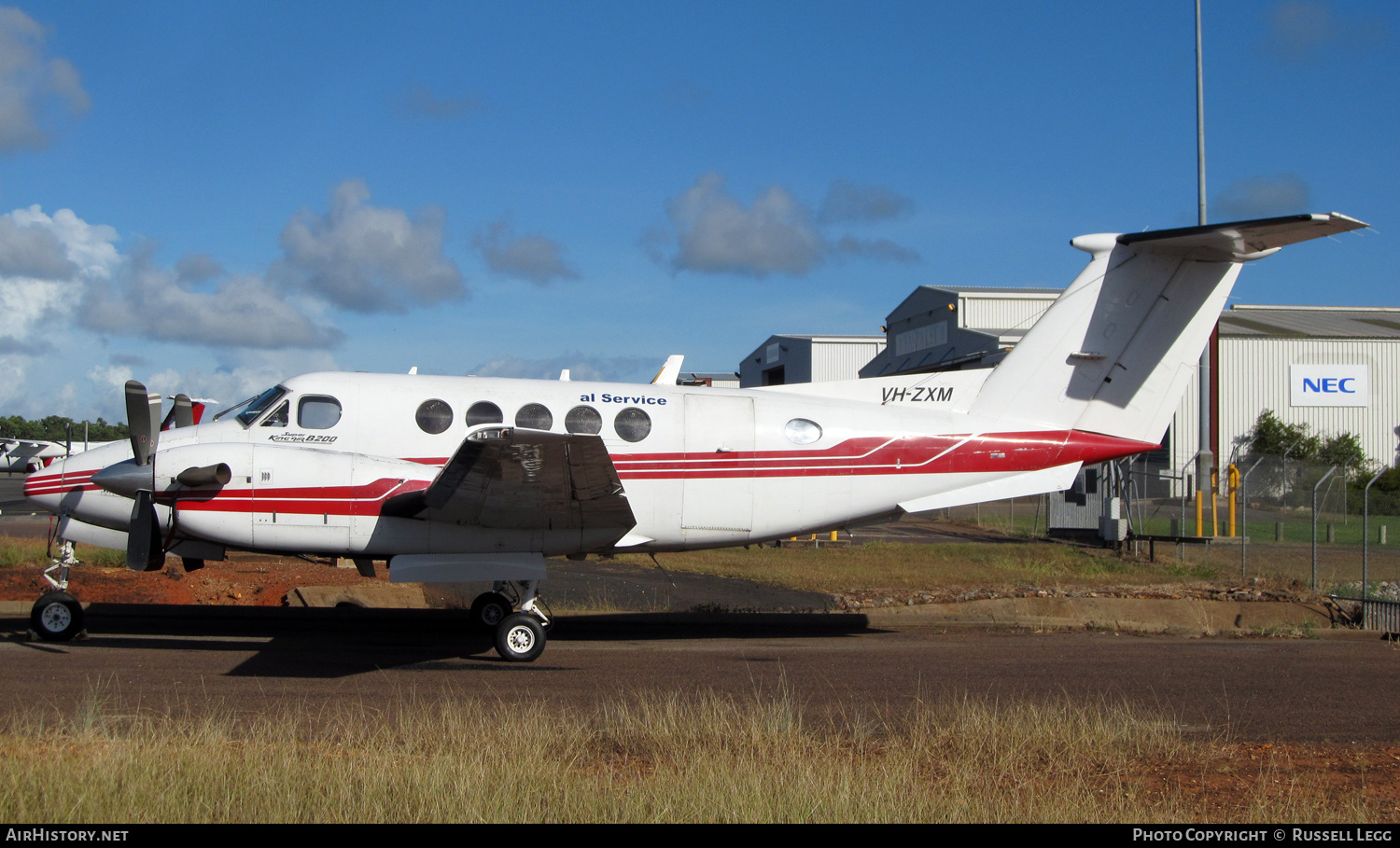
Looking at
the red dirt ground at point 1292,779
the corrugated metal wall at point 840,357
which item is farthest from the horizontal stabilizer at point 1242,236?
the corrugated metal wall at point 840,357

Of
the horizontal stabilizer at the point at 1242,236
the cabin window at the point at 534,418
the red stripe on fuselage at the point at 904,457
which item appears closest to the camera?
the horizontal stabilizer at the point at 1242,236

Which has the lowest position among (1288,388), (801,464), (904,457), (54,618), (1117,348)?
(54,618)

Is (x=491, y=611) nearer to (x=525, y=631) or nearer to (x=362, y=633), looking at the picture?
(x=362, y=633)

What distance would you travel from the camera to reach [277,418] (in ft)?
36.4

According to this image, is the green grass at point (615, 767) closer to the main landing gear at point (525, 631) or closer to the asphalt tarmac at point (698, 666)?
the asphalt tarmac at point (698, 666)

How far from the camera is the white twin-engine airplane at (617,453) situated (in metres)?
10.3

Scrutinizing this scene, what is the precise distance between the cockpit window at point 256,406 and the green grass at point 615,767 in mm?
4206

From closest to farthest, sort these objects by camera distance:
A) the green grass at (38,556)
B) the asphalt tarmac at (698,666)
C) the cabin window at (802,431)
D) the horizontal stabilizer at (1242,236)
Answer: the asphalt tarmac at (698,666) < the horizontal stabilizer at (1242,236) < the cabin window at (802,431) < the green grass at (38,556)

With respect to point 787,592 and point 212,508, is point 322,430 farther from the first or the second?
point 787,592

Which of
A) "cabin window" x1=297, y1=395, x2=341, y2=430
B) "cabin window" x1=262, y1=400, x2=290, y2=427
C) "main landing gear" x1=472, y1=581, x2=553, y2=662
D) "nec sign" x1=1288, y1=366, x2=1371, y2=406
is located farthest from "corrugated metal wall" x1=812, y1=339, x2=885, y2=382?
"cabin window" x1=262, y1=400, x2=290, y2=427

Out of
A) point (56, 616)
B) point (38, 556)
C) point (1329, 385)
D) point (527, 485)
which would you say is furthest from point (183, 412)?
point (1329, 385)

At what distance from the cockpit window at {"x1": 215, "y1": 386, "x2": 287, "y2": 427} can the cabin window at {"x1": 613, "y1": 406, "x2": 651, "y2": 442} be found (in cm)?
379

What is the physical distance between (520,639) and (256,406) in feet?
13.3

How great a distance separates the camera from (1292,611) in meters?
14.8
